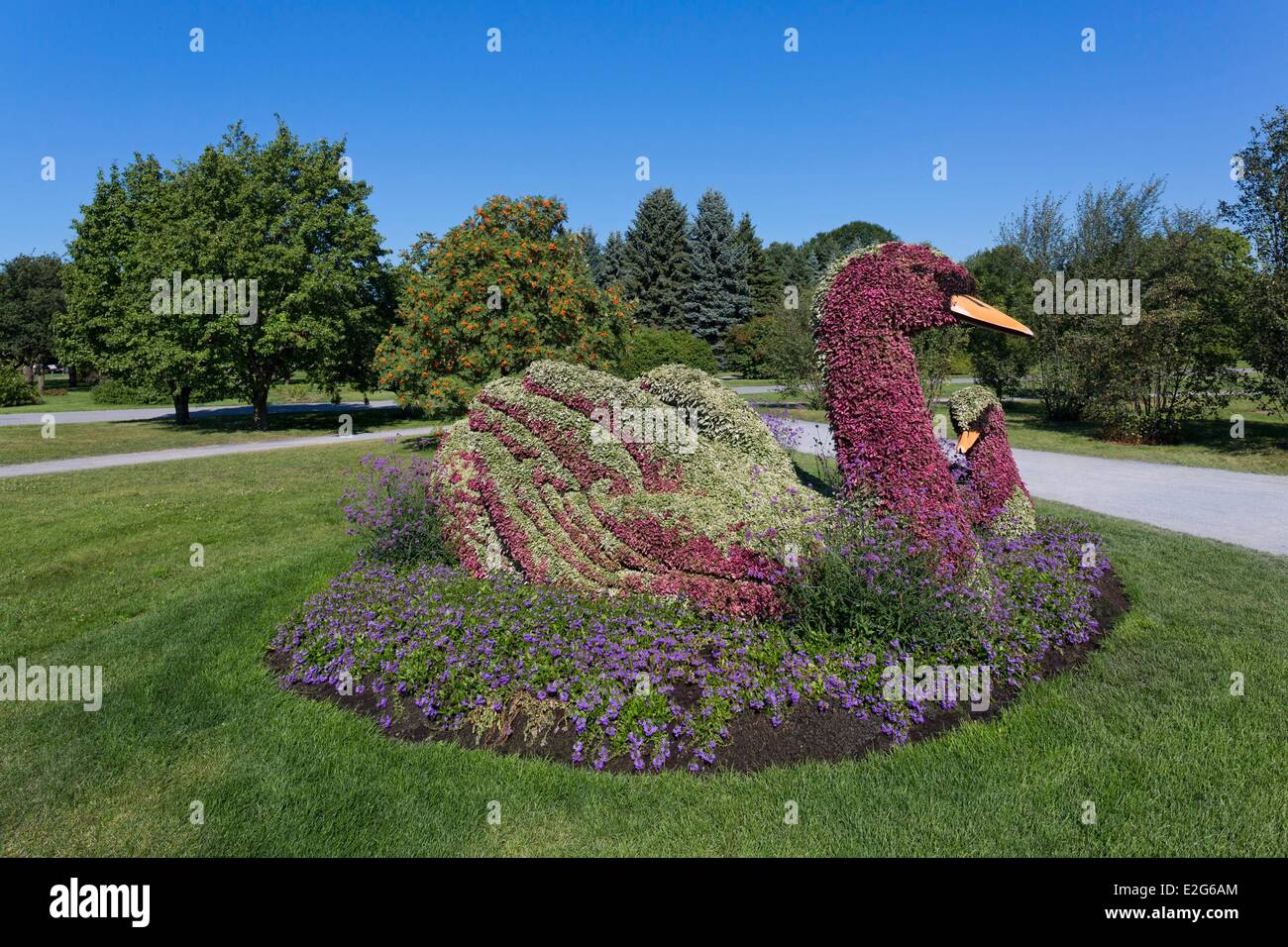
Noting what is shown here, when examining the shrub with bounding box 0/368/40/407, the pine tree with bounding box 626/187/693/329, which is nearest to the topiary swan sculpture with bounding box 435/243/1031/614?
the shrub with bounding box 0/368/40/407

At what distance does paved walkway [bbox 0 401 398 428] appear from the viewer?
26.2 m

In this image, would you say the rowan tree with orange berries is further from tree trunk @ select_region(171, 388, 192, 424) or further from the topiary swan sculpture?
tree trunk @ select_region(171, 388, 192, 424)

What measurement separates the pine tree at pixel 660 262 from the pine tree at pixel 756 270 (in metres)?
4.88

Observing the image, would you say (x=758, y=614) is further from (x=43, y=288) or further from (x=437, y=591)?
(x=43, y=288)

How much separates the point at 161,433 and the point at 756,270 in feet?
144

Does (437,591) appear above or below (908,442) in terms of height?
below

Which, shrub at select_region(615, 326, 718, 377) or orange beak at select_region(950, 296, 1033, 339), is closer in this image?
orange beak at select_region(950, 296, 1033, 339)

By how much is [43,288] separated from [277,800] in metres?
57.8

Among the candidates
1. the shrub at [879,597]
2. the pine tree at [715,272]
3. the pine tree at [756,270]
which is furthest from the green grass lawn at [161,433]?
the pine tree at [756,270]

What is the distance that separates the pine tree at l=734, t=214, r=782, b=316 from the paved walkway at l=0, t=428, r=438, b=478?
35086 mm

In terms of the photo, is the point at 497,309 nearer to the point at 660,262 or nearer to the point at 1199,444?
the point at 1199,444

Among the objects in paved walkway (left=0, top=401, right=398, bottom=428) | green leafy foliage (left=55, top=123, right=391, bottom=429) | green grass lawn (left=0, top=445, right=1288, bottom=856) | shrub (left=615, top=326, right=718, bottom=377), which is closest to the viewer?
green grass lawn (left=0, top=445, right=1288, bottom=856)

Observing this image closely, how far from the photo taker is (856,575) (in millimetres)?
5125
